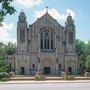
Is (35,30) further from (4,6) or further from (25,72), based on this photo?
(4,6)

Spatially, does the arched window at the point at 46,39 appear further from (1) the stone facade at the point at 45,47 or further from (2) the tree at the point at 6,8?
(2) the tree at the point at 6,8

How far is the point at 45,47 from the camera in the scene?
72.4 metres

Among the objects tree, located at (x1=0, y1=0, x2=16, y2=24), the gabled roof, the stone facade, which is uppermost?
the gabled roof

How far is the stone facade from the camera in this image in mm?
71688

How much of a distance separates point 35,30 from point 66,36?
21.5 feet

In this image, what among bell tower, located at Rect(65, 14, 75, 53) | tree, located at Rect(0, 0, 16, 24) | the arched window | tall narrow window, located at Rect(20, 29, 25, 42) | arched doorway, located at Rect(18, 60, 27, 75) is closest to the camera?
tree, located at Rect(0, 0, 16, 24)

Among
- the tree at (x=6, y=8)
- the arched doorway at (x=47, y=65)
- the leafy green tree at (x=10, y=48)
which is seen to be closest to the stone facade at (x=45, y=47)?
the arched doorway at (x=47, y=65)

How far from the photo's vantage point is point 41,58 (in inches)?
2835

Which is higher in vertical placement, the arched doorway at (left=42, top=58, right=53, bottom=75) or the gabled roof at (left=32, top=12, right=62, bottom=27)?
the gabled roof at (left=32, top=12, right=62, bottom=27)

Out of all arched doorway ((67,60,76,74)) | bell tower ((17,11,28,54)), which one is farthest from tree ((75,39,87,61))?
bell tower ((17,11,28,54))

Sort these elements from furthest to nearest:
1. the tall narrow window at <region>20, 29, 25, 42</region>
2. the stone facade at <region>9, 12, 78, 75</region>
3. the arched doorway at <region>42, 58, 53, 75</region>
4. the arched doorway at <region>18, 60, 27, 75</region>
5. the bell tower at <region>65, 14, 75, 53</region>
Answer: the bell tower at <region>65, 14, 75, 53</region>, the tall narrow window at <region>20, 29, 25, 42</region>, the arched doorway at <region>42, 58, 53, 75</region>, the stone facade at <region>9, 12, 78, 75</region>, the arched doorway at <region>18, 60, 27, 75</region>

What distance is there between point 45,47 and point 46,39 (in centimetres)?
161

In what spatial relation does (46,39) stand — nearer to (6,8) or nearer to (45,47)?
(45,47)

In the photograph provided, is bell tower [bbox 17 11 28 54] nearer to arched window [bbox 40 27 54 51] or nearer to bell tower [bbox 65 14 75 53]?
arched window [bbox 40 27 54 51]
